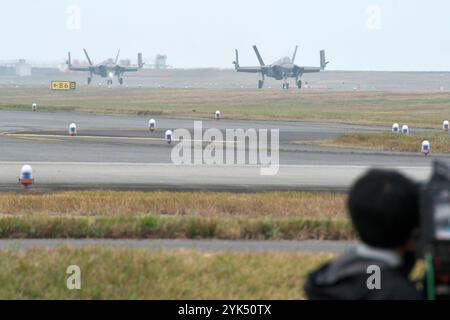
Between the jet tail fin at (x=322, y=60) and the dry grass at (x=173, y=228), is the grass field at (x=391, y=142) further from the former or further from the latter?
the jet tail fin at (x=322, y=60)

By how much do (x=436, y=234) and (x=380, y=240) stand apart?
11.1 inches

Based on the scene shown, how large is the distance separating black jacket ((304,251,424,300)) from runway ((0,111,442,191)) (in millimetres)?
21025

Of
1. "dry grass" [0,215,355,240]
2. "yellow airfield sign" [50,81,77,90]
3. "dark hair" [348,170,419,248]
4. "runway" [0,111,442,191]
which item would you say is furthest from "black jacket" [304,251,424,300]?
"yellow airfield sign" [50,81,77,90]

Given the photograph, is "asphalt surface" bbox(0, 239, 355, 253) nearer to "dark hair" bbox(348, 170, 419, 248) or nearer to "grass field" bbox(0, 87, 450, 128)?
"dark hair" bbox(348, 170, 419, 248)

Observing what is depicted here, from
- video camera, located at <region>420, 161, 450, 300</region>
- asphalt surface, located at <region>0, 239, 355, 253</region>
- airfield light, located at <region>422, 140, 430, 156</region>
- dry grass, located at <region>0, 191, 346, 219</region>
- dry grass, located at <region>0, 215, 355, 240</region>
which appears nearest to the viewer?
video camera, located at <region>420, 161, 450, 300</region>

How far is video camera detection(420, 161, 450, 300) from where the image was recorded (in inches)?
150

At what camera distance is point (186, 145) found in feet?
133

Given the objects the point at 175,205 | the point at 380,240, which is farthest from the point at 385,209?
the point at 175,205

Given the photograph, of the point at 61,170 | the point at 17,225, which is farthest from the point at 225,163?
the point at 17,225

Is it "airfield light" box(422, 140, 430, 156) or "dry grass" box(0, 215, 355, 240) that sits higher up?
"dry grass" box(0, 215, 355, 240)

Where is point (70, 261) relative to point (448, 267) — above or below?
below
